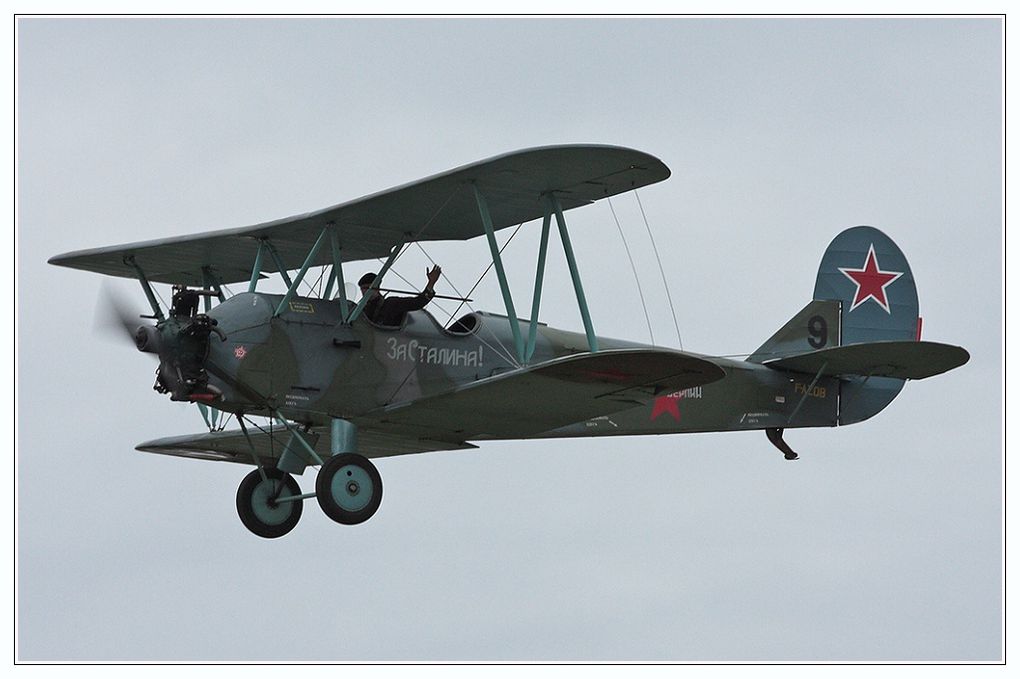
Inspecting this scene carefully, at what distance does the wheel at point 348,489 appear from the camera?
1716 centimetres

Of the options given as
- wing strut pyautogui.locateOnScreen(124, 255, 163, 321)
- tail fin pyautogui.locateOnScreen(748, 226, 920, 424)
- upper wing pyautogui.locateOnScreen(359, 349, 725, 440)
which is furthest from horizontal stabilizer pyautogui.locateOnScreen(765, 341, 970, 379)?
wing strut pyautogui.locateOnScreen(124, 255, 163, 321)

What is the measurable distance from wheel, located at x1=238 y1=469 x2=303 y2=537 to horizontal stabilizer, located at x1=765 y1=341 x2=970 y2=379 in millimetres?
5119

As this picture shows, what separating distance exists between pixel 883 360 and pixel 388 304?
15.4 ft

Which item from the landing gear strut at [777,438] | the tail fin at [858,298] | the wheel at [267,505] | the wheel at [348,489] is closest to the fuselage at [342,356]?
the wheel at [348,489]

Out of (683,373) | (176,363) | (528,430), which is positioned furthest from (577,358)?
(176,363)

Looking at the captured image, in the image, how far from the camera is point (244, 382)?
56.6 feet

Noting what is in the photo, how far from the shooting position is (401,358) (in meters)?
17.8

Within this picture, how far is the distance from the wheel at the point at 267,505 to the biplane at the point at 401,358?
1cm

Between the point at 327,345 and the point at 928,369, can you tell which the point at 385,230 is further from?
the point at 928,369

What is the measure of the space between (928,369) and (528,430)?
3.79 meters

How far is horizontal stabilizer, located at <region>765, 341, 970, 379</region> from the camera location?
712 inches

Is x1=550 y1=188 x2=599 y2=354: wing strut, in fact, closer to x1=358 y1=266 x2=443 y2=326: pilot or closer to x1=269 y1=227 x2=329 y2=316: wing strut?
x1=358 y1=266 x2=443 y2=326: pilot

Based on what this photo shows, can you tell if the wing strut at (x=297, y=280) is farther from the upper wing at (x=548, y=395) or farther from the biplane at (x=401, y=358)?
the upper wing at (x=548, y=395)

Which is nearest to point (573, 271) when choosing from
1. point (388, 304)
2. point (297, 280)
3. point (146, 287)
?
point (388, 304)
